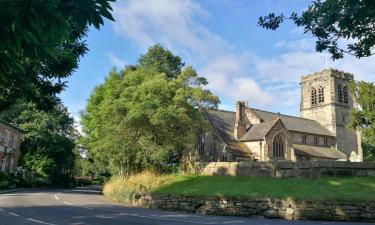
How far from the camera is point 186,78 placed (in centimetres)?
4172

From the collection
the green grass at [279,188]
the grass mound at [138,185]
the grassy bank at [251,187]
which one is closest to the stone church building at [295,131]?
the grass mound at [138,185]

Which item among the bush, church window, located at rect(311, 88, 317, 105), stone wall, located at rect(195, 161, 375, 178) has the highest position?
church window, located at rect(311, 88, 317, 105)

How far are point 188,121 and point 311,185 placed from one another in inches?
462

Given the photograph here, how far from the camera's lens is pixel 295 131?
66062 millimetres

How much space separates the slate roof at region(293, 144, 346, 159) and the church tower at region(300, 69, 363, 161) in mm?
4517

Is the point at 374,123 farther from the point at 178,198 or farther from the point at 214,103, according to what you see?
the point at 178,198

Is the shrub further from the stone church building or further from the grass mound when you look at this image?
the stone church building

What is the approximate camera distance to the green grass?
21.2 meters

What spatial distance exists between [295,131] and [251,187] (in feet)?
143

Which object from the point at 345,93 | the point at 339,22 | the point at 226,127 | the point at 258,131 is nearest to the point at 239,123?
the point at 226,127

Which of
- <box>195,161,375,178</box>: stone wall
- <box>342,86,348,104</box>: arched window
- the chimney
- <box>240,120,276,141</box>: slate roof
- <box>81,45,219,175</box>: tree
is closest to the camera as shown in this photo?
<box>195,161,375,178</box>: stone wall

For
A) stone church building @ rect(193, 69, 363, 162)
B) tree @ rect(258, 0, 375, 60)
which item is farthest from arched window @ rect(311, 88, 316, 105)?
tree @ rect(258, 0, 375, 60)

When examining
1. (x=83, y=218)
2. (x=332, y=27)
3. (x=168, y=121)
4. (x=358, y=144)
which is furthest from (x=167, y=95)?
(x=358, y=144)

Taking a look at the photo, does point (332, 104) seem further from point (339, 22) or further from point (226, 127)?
point (339, 22)
